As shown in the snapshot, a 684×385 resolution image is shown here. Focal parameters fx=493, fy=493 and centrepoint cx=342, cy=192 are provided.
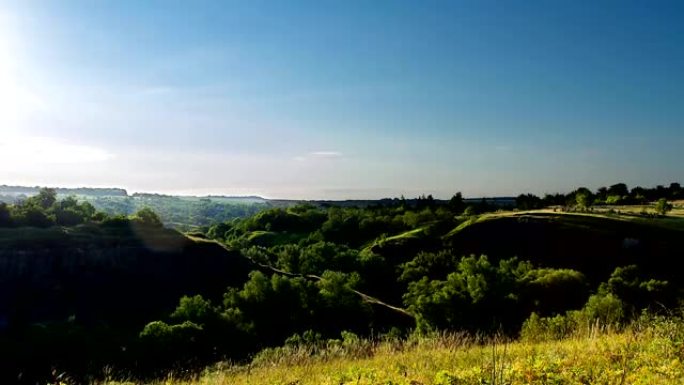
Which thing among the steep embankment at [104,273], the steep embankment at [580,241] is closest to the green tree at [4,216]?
the steep embankment at [104,273]

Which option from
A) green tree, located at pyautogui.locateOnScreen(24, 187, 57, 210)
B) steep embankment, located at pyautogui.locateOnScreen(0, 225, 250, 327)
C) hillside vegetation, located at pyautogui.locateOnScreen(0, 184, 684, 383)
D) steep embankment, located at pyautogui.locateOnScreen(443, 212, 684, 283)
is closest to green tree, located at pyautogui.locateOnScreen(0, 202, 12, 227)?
hillside vegetation, located at pyautogui.locateOnScreen(0, 184, 684, 383)

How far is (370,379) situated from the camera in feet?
25.3

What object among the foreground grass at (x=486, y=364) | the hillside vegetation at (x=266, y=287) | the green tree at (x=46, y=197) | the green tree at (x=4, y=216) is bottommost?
the hillside vegetation at (x=266, y=287)

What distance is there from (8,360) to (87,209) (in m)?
104

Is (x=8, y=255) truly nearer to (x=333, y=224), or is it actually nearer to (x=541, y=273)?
(x=541, y=273)

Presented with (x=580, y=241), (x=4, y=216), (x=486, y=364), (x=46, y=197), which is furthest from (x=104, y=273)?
(x=580, y=241)

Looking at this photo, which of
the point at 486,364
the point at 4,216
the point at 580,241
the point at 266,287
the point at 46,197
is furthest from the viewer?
the point at 46,197

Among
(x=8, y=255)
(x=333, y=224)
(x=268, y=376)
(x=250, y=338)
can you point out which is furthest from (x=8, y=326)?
(x=333, y=224)

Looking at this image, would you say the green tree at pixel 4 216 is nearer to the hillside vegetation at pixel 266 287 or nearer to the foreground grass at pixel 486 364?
the hillside vegetation at pixel 266 287

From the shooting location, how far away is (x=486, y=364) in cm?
860

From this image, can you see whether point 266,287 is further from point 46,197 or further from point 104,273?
point 46,197

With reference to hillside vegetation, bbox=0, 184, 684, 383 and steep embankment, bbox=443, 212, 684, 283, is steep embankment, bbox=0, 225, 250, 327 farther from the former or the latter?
steep embankment, bbox=443, 212, 684, 283

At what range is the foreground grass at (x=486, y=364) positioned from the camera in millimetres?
7293

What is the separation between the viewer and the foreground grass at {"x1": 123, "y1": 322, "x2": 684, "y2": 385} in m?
7.29
